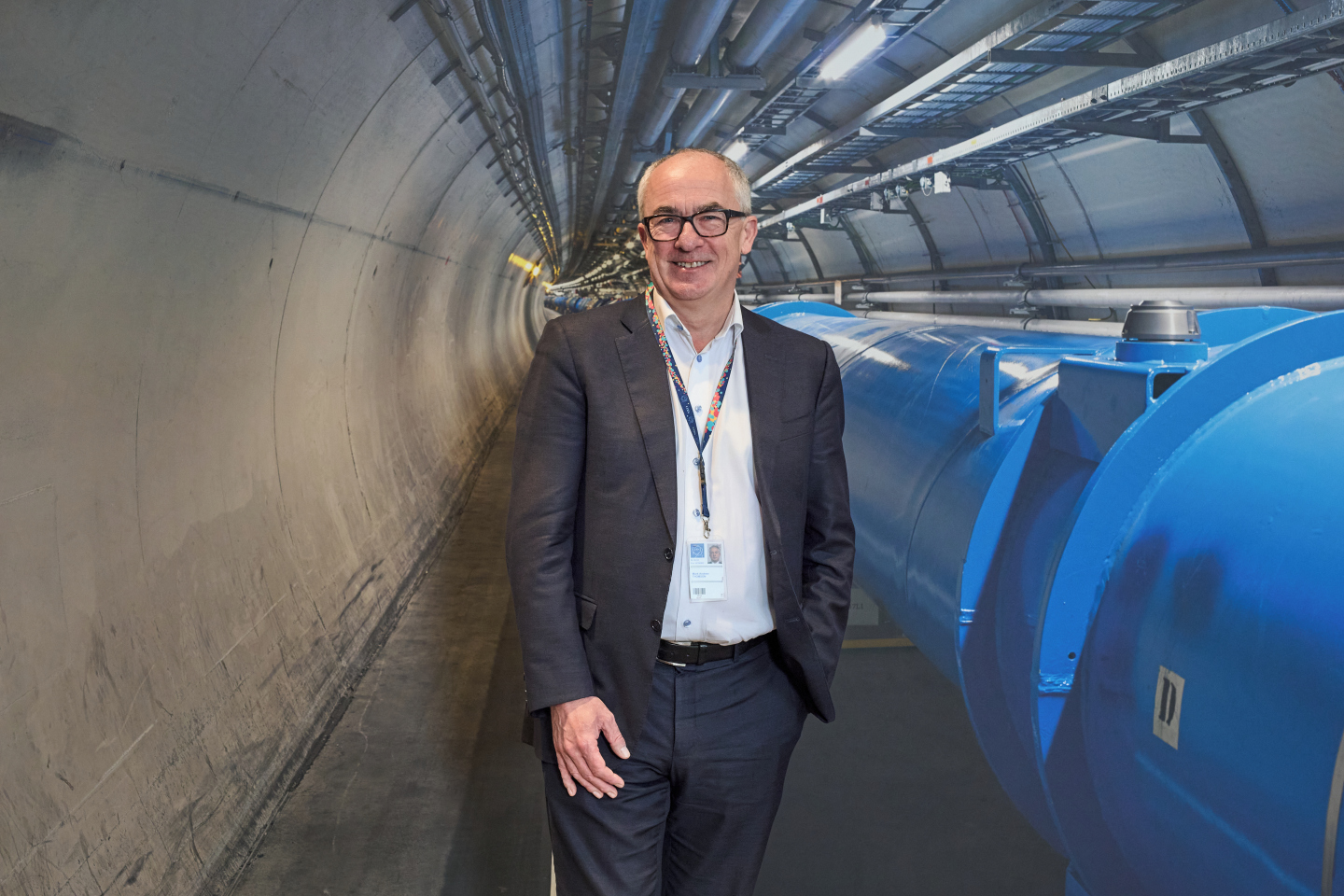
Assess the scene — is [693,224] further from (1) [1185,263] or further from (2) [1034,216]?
(2) [1034,216]

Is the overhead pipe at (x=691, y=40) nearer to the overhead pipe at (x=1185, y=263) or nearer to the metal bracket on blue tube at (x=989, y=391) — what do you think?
the metal bracket on blue tube at (x=989, y=391)

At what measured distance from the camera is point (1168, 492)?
185 cm

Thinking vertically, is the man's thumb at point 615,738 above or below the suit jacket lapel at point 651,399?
below

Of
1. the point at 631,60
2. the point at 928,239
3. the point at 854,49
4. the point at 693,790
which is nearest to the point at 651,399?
the point at 693,790

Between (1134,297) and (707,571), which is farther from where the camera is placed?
(1134,297)

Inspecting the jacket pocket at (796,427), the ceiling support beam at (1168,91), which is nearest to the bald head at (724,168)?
the jacket pocket at (796,427)

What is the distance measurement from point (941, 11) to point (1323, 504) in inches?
251

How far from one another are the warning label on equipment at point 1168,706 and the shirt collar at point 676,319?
36.8 inches

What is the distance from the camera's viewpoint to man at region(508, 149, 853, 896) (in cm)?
175

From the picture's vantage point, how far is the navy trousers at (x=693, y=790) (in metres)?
1.81

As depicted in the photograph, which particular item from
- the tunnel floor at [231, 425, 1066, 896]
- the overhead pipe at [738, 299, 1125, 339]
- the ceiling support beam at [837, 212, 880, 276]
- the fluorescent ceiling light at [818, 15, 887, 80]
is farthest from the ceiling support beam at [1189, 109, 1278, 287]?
the ceiling support beam at [837, 212, 880, 276]

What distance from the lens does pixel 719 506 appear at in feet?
5.95

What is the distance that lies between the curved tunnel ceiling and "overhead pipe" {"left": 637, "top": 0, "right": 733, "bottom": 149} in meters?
0.04

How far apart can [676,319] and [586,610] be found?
1.78ft
